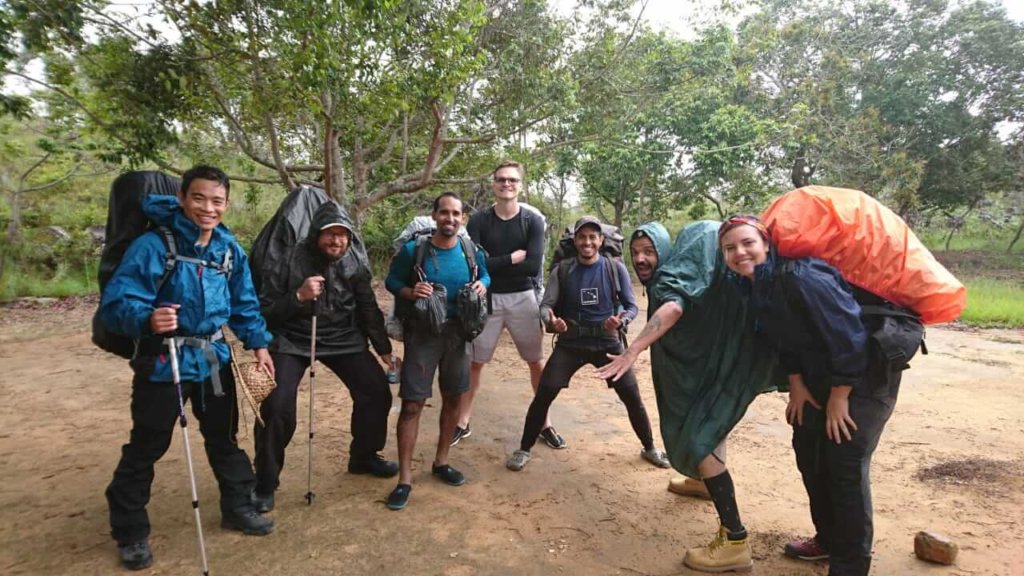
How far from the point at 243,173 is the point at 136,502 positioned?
293 inches

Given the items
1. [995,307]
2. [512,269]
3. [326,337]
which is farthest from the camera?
[995,307]

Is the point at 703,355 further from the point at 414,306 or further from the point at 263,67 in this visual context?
the point at 263,67

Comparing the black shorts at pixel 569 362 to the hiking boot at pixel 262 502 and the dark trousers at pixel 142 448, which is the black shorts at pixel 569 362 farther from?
the dark trousers at pixel 142 448

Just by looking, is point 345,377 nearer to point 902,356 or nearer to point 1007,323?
point 902,356

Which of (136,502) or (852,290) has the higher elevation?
(852,290)

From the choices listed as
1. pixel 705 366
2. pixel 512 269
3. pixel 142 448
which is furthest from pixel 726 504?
pixel 142 448

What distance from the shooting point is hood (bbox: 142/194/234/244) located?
288 centimetres

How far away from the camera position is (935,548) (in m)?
2.94

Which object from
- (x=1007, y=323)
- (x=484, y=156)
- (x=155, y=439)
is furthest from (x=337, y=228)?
(x=1007, y=323)

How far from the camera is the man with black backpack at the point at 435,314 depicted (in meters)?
3.53

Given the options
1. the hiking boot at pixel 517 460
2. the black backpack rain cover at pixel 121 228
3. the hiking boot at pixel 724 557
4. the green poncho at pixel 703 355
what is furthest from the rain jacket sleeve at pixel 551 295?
Answer: the black backpack rain cover at pixel 121 228

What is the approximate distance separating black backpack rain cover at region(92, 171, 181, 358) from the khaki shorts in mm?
2332

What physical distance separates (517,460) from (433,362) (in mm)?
1093

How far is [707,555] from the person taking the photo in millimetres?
2943
